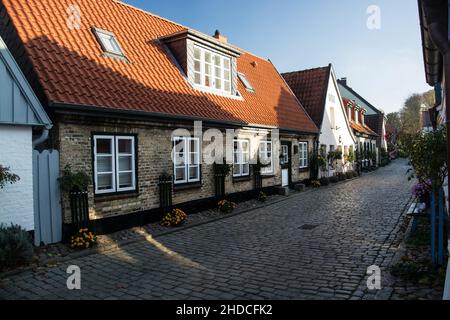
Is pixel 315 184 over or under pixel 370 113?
under

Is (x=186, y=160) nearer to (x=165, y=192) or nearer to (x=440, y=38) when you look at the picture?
(x=165, y=192)

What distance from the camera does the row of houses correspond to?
23.2 ft

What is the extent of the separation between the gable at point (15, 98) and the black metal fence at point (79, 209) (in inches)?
68.4

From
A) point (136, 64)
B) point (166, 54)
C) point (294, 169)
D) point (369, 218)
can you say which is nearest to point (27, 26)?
point (136, 64)

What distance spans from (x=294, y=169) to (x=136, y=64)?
1002cm

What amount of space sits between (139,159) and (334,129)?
17.0 meters

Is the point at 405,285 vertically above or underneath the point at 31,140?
underneath

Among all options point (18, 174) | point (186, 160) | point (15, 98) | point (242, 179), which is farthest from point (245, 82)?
point (18, 174)

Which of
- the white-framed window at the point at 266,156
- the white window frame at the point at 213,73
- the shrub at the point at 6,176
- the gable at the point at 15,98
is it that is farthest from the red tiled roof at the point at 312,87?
the shrub at the point at 6,176

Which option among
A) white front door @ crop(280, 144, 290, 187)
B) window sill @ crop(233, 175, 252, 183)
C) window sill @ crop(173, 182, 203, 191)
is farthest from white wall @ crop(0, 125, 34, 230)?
white front door @ crop(280, 144, 290, 187)

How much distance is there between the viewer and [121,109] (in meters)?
8.47

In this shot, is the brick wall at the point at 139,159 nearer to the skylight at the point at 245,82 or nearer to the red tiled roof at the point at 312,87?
the skylight at the point at 245,82

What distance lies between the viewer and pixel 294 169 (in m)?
17.5

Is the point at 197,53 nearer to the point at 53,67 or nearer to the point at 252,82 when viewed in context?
the point at 252,82
